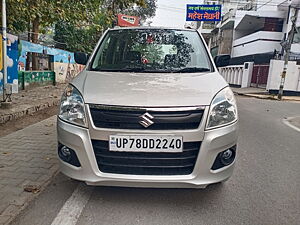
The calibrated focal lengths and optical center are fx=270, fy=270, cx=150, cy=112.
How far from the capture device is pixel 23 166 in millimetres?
3434

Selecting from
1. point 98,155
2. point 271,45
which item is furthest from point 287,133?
point 271,45

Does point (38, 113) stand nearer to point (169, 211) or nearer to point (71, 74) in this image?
point (169, 211)

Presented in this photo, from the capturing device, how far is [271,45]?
2459 centimetres

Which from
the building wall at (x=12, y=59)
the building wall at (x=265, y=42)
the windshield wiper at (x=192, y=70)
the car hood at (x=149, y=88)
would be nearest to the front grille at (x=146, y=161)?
the car hood at (x=149, y=88)

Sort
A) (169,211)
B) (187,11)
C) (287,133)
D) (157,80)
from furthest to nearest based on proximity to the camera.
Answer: (187,11), (287,133), (157,80), (169,211)

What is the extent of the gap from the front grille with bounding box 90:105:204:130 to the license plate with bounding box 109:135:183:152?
3.3 inches

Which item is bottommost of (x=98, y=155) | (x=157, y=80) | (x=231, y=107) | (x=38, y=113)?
(x=38, y=113)

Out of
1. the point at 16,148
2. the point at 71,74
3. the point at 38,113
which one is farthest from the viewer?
the point at 71,74

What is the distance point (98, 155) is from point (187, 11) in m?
20.6

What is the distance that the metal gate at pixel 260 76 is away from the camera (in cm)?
2030

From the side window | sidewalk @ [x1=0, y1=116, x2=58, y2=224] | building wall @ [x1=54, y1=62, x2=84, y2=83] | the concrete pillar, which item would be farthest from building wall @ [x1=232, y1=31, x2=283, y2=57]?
the side window

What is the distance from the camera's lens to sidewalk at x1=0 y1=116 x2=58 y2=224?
8.57ft

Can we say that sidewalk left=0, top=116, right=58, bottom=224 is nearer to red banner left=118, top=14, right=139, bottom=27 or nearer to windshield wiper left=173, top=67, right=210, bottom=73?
windshield wiper left=173, top=67, right=210, bottom=73

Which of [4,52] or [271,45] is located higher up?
[271,45]
